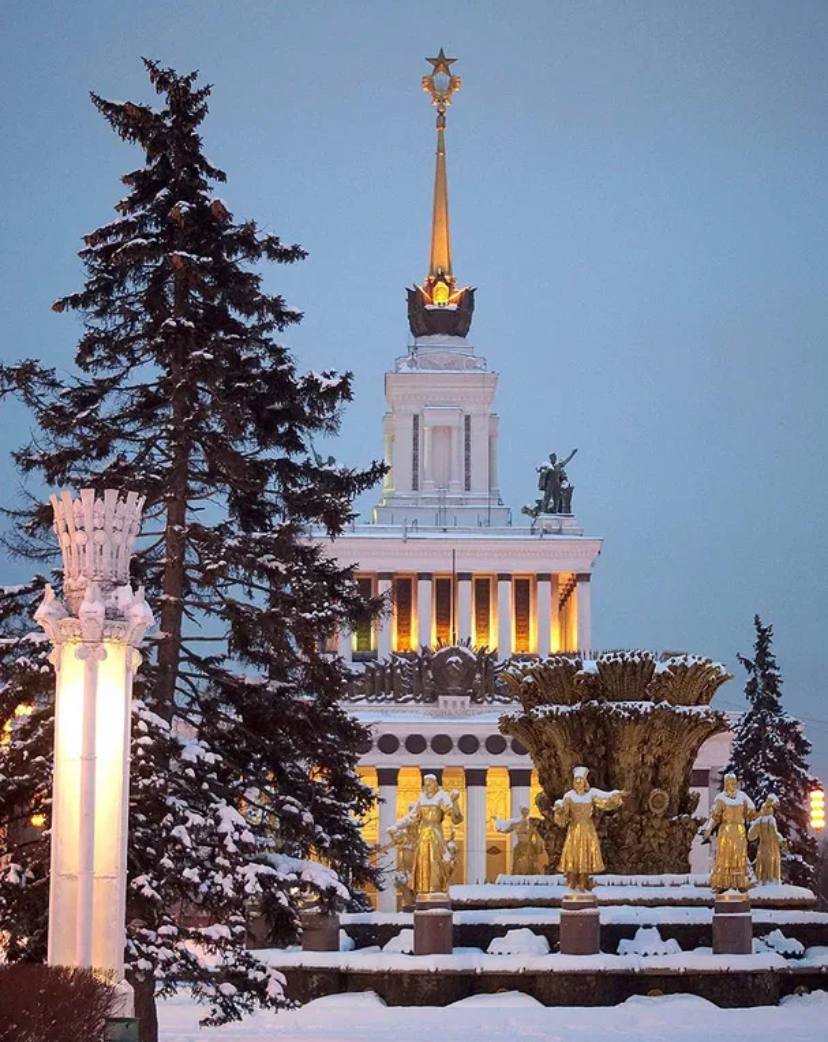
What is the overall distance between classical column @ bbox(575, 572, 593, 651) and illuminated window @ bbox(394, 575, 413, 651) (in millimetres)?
7880

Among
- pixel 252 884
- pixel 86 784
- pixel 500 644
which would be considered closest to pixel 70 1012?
pixel 86 784

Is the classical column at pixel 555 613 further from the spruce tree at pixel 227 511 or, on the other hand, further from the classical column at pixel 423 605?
the spruce tree at pixel 227 511

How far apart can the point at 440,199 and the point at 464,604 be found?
76.0 ft

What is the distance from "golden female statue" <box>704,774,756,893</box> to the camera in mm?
23094

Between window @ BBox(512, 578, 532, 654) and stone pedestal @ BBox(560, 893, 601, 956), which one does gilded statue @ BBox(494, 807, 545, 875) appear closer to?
stone pedestal @ BBox(560, 893, 601, 956)

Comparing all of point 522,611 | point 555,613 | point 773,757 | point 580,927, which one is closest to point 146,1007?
point 580,927

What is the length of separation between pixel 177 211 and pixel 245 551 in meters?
A: 3.49

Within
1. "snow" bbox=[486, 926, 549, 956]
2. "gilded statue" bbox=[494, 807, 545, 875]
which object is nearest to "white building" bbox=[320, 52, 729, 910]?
"gilded statue" bbox=[494, 807, 545, 875]

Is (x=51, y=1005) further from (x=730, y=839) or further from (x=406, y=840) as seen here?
(x=406, y=840)

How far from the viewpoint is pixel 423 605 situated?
88312mm

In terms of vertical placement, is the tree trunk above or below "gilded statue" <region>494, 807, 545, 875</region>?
below

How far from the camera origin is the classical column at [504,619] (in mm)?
88000

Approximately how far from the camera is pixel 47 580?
1827 cm

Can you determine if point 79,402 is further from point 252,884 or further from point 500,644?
point 500,644
